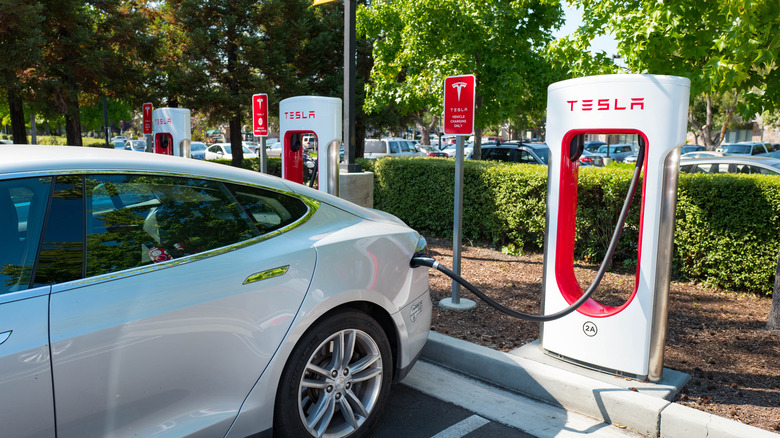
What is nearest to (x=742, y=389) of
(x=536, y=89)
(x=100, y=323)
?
(x=100, y=323)

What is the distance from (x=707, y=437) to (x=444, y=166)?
646 cm

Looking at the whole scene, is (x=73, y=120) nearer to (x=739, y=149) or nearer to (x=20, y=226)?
(x=20, y=226)

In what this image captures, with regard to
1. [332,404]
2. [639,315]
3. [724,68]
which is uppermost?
[724,68]

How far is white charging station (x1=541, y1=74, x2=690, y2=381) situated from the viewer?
3.74 meters

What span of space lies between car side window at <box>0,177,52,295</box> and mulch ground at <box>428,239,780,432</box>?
134 inches

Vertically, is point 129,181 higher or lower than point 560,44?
lower

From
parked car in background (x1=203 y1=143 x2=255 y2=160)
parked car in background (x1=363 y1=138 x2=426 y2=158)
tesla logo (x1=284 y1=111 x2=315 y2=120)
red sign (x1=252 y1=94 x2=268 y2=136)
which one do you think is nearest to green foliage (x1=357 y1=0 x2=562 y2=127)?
red sign (x1=252 y1=94 x2=268 y2=136)

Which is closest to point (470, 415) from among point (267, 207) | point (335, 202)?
point (335, 202)

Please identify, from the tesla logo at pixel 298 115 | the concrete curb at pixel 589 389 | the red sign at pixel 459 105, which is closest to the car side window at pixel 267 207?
the concrete curb at pixel 589 389

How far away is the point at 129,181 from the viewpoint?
267 centimetres

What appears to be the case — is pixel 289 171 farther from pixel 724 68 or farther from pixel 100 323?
pixel 100 323

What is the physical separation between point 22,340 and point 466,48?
12376 mm

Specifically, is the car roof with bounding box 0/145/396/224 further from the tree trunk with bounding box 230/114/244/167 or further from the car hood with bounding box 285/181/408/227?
the tree trunk with bounding box 230/114/244/167

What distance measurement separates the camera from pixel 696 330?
16.8 feet
